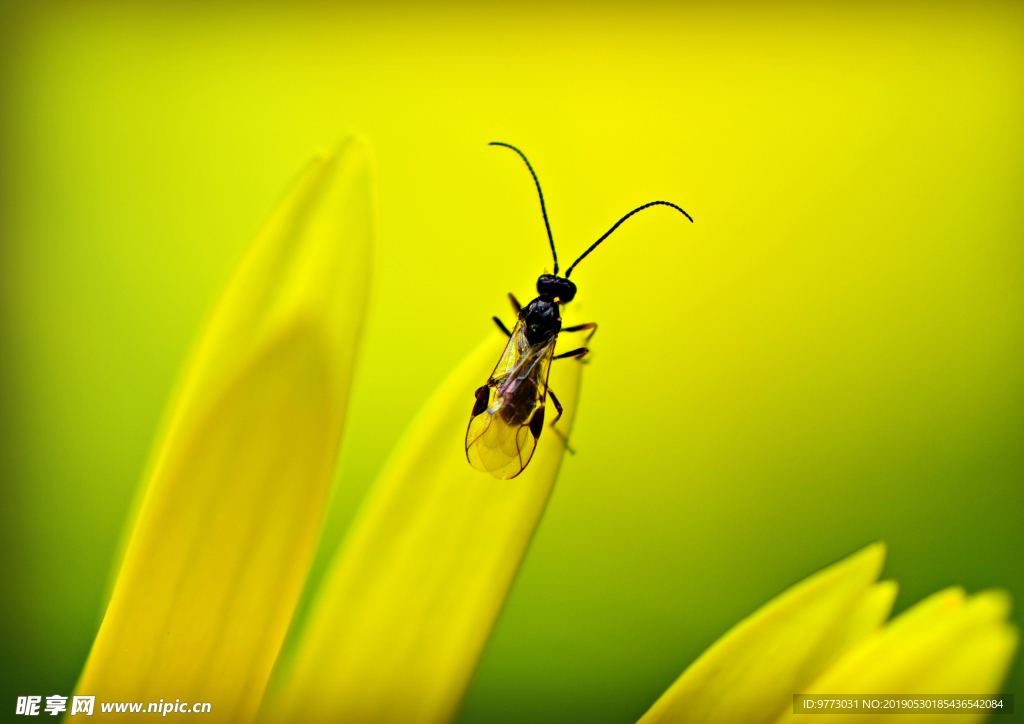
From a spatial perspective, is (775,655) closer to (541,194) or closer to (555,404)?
(555,404)

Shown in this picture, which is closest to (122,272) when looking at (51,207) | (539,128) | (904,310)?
(51,207)

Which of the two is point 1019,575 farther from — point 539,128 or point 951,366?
point 539,128

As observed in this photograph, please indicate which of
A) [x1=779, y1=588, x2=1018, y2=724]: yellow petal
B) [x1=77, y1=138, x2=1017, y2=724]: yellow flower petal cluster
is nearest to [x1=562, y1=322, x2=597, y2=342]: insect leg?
[x1=77, y1=138, x2=1017, y2=724]: yellow flower petal cluster

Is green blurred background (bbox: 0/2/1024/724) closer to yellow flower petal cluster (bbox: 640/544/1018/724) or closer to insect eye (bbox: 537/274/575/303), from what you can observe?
insect eye (bbox: 537/274/575/303)

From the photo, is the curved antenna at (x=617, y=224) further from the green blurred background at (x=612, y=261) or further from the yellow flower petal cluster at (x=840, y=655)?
the yellow flower petal cluster at (x=840, y=655)

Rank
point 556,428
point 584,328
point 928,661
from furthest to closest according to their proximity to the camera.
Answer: point 584,328 → point 556,428 → point 928,661

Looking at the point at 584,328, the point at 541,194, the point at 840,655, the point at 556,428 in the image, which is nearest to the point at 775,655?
the point at 840,655
